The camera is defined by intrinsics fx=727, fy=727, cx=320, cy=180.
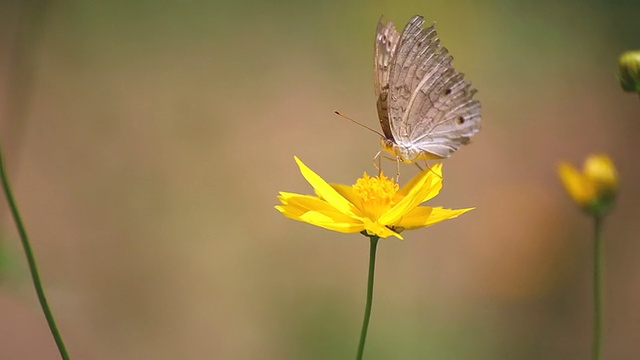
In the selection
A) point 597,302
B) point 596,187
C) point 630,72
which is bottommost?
point 597,302

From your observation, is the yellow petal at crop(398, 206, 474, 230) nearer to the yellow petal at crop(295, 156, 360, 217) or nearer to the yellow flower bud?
the yellow petal at crop(295, 156, 360, 217)

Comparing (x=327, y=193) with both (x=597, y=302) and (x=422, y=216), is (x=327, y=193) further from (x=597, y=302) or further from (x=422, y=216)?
(x=597, y=302)

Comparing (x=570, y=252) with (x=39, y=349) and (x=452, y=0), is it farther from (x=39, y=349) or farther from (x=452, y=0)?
(x=39, y=349)

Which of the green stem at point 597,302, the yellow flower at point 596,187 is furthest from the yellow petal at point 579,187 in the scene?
the green stem at point 597,302

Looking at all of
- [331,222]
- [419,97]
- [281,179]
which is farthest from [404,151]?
[281,179]

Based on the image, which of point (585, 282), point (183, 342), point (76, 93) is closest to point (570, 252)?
point (585, 282)

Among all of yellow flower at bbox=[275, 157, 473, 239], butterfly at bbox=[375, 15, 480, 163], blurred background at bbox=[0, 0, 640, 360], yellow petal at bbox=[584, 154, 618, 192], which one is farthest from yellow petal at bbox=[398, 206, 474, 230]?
blurred background at bbox=[0, 0, 640, 360]
